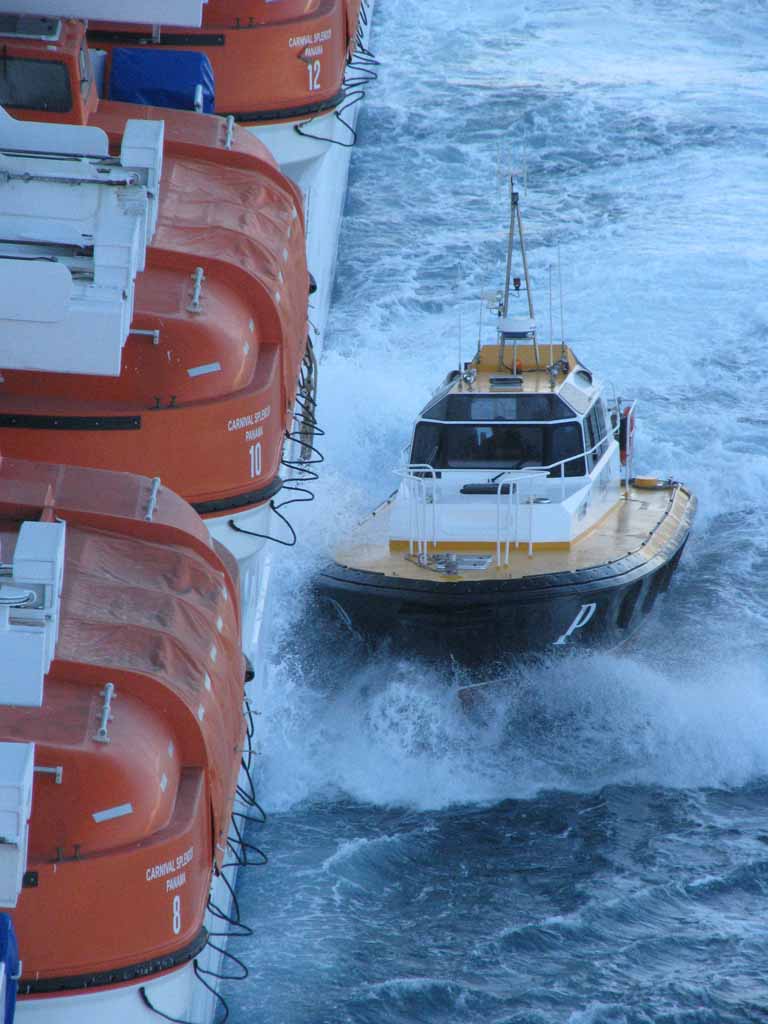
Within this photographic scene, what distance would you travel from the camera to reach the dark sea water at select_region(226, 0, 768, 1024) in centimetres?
930

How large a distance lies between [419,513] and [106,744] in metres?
7.30

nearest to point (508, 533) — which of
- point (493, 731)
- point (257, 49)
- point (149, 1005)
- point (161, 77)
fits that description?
point (493, 731)

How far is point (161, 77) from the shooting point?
344 inches

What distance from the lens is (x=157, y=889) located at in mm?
5363

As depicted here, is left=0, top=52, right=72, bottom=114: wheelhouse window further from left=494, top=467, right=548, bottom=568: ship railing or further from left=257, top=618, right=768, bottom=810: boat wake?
left=257, top=618, right=768, bottom=810: boat wake

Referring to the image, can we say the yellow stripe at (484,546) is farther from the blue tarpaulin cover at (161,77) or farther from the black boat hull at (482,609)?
the blue tarpaulin cover at (161,77)

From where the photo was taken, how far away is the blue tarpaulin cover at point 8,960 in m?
4.58

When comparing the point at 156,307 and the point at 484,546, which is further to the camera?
the point at 484,546

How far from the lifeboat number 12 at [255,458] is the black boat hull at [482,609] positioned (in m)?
4.23

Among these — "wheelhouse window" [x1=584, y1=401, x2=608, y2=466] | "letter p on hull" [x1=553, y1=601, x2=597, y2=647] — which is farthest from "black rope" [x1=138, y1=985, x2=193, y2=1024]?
"wheelhouse window" [x1=584, y1=401, x2=608, y2=466]

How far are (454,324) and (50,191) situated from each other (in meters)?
13.9

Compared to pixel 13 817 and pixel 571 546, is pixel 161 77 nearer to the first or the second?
pixel 571 546

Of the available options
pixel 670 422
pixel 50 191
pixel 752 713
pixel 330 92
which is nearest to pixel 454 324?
pixel 670 422

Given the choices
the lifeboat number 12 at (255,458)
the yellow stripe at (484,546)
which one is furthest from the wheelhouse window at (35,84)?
the yellow stripe at (484,546)
